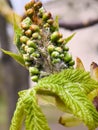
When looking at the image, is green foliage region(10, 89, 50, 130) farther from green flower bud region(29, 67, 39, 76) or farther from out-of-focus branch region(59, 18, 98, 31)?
out-of-focus branch region(59, 18, 98, 31)

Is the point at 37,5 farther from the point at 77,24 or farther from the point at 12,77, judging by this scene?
the point at 12,77

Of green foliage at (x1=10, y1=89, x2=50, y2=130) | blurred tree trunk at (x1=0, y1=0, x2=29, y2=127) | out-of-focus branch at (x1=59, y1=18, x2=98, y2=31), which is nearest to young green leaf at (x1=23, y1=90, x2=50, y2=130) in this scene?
green foliage at (x1=10, y1=89, x2=50, y2=130)

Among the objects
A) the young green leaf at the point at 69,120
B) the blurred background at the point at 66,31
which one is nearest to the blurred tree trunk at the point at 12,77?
the blurred background at the point at 66,31

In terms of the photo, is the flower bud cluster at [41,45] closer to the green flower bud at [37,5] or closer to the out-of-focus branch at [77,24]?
the green flower bud at [37,5]

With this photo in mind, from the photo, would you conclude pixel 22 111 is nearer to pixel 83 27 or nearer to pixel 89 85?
pixel 89 85

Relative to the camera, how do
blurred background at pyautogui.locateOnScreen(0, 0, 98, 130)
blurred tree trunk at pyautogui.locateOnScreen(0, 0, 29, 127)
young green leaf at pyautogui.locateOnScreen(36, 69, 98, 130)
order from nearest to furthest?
young green leaf at pyautogui.locateOnScreen(36, 69, 98, 130) < blurred background at pyautogui.locateOnScreen(0, 0, 98, 130) < blurred tree trunk at pyautogui.locateOnScreen(0, 0, 29, 127)

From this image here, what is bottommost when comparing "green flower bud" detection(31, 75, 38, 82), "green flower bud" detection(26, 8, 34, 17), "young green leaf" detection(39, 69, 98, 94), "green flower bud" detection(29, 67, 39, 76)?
"young green leaf" detection(39, 69, 98, 94)

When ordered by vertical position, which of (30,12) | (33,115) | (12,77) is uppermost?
(12,77)

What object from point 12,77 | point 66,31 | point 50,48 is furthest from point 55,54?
point 12,77

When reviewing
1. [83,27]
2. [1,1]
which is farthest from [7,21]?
[83,27]
